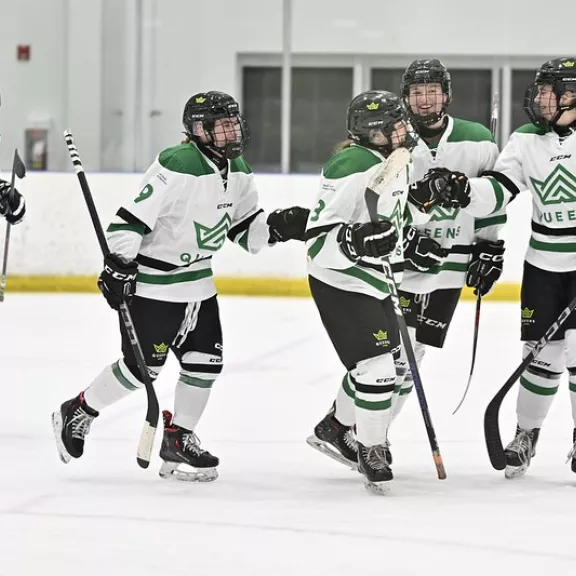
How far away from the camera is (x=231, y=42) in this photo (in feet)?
24.3

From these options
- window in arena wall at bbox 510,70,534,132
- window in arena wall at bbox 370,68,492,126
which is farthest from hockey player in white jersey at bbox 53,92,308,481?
window in arena wall at bbox 510,70,534,132

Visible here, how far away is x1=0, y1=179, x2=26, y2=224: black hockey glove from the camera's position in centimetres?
352

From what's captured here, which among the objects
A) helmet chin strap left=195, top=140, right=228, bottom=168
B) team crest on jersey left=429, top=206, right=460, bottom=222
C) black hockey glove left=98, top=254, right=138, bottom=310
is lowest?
black hockey glove left=98, top=254, right=138, bottom=310

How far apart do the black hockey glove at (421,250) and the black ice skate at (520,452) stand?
495 millimetres

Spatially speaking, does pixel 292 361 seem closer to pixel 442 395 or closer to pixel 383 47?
pixel 442 395

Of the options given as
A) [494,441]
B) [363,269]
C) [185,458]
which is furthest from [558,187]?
[185,458]

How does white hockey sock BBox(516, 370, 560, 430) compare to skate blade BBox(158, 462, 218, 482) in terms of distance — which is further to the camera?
white hockey sock BBox(516, 370, 560, 430)

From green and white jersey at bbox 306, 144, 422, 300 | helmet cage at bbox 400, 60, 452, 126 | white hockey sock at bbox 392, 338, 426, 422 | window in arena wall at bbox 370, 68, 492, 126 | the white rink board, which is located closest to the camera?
green and white jersey at bbox 306, 144, 422, 300

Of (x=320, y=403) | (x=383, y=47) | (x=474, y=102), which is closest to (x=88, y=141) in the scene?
(x=383, y=47)

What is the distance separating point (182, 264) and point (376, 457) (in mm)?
672

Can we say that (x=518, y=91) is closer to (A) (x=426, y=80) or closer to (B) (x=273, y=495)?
(A) (x=426, y=80)

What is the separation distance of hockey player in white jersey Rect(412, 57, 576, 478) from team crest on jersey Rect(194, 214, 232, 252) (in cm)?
55

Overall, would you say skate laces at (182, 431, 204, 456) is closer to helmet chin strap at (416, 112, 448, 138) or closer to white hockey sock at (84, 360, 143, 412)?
white hockey sock at (84, 360, 143, 412)

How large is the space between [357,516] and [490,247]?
0.90 meters
